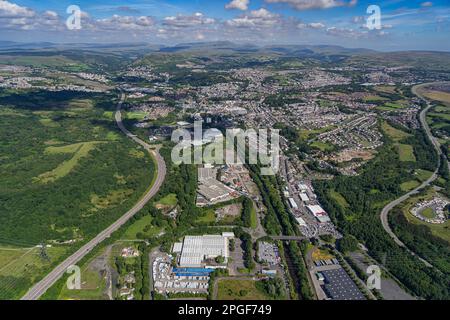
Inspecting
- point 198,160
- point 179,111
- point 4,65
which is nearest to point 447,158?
point 198,160

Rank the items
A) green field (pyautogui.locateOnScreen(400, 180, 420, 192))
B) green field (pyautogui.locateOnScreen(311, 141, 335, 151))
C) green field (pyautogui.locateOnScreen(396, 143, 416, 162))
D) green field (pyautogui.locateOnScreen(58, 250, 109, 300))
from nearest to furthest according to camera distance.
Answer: green field (pyautogui.locateOnScreen(58, 250, 109, 300))
green field (pyautogui.locateOnScreen(400, 180, 420, 192))
green field (pyautogui.locateOnScreen(396, 143, 416, 162))
green field (pyautogui.locateOnScreen(311, 141, 335, 151))

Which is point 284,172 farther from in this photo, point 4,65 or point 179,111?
point 4,65

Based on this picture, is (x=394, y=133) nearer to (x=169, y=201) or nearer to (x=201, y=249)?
(x=169, y=201)

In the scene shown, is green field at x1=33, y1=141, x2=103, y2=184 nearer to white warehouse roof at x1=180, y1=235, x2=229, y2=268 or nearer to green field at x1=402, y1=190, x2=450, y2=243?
white warehouse roof at x1=180, y1=235, x2=229, y2=268

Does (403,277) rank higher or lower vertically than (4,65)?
lower

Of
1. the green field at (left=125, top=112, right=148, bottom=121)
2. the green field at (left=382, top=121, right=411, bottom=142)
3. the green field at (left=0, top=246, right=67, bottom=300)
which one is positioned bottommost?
the green field at (left=0, top=246, right=67, bottom=300)

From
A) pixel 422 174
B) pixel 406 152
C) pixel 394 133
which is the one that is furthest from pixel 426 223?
pixel 394 133

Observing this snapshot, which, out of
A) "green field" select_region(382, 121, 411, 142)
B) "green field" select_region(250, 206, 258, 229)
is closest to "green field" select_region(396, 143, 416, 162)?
"green field" select_region(382, 121, 411, 142)
